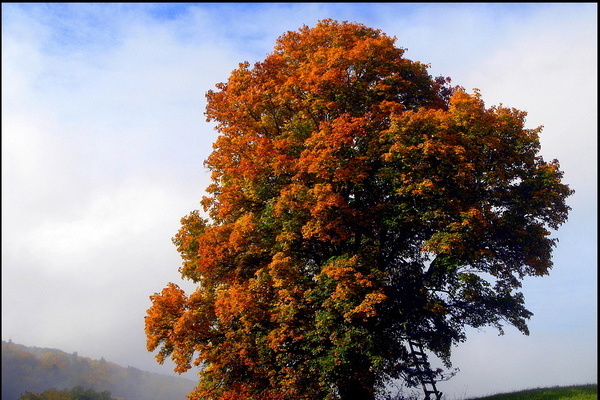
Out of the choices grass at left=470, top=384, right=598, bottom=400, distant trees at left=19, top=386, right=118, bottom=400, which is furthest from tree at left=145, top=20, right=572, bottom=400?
distant trees at left=19, top=386, right=118, bottom=400

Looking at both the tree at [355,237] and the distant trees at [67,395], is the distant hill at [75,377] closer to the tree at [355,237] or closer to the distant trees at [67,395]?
the distant trees at [67,395]

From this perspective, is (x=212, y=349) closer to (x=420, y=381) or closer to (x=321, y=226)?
(x=321, y=226)

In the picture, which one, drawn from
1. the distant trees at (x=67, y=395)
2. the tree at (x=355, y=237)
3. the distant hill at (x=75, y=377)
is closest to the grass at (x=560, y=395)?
the tree at (x=355, y=237)

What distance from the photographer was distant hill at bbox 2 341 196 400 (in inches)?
3393

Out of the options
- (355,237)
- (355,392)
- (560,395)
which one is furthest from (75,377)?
(560,395)

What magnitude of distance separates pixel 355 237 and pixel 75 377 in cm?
10441

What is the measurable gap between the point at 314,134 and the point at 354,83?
424cm

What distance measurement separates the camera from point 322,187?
1997 cm

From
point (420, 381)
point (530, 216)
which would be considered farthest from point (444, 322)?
point (530, 216)

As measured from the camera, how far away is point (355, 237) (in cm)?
2222

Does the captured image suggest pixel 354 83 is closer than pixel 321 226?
No

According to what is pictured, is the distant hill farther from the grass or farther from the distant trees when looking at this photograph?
the grass

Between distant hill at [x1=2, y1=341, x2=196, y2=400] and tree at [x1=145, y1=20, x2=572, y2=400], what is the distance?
6431 centimetres

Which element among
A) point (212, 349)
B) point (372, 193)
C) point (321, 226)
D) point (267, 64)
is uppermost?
point (267, 64)
